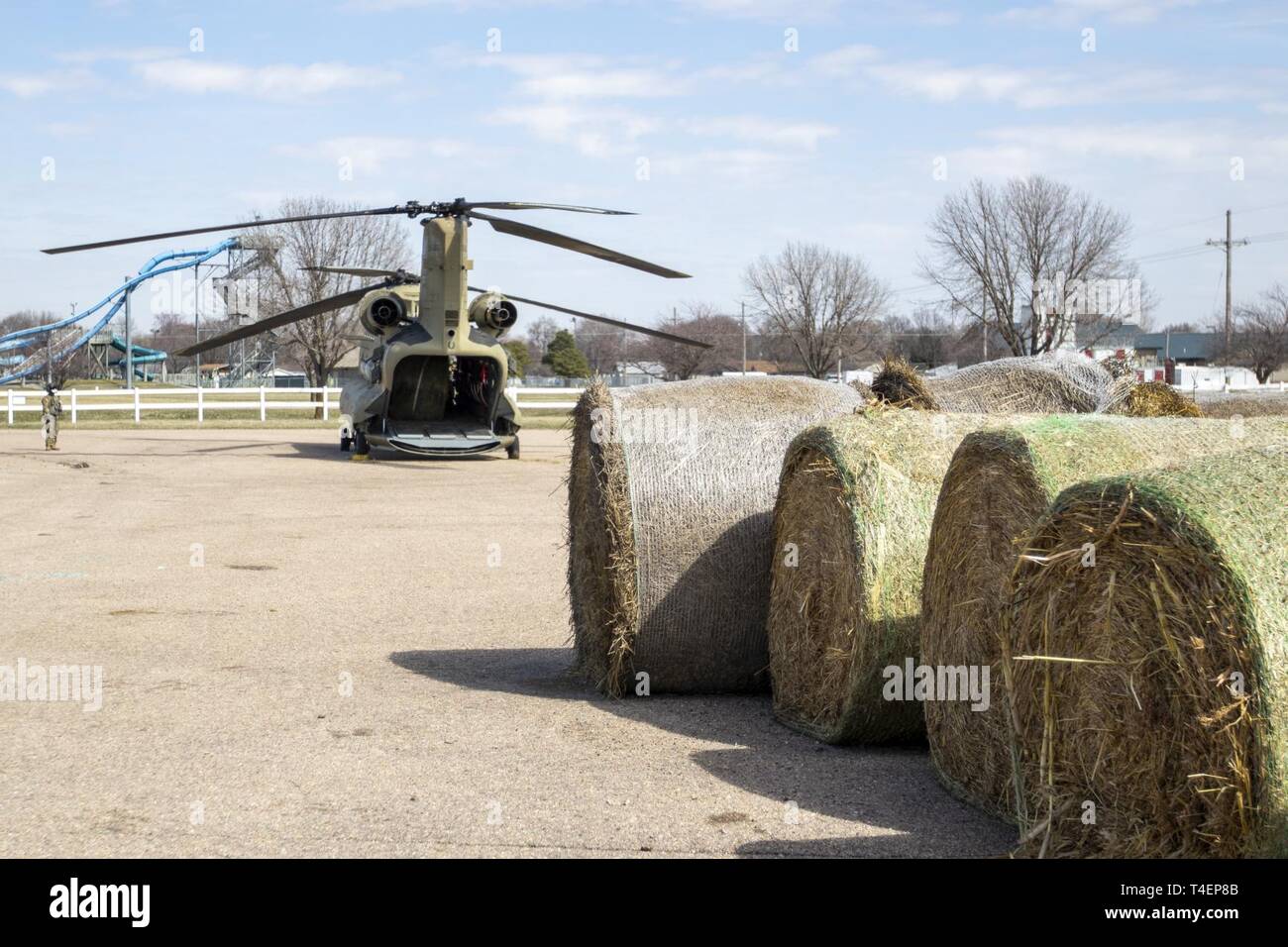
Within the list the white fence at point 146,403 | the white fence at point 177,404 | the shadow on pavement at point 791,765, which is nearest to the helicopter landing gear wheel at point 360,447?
the white fence at point 177,404

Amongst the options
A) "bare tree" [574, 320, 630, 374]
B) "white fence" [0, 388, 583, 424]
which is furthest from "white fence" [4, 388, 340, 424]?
"bare tree" [574, 320, 630, 374]

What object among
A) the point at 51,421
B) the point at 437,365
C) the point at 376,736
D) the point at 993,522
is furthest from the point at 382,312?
the point at 993,522

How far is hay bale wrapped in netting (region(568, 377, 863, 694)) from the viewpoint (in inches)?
288

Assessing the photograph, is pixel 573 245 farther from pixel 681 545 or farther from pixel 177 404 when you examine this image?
pixel 177 404

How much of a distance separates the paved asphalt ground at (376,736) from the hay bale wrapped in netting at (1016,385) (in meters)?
3.05

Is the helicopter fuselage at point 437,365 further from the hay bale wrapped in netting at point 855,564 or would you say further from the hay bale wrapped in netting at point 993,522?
the hay bale wrapped in netting at point 993,522

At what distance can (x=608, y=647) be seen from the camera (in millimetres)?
7543

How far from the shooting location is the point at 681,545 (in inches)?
289

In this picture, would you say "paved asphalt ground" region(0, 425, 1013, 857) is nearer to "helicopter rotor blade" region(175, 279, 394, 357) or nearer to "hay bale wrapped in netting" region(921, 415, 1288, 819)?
"hay bale wrapped in netting" region(921, 415, 1288, 819)

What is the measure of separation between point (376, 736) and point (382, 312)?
1970cm

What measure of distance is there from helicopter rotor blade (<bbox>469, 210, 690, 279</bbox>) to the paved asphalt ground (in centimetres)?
619
